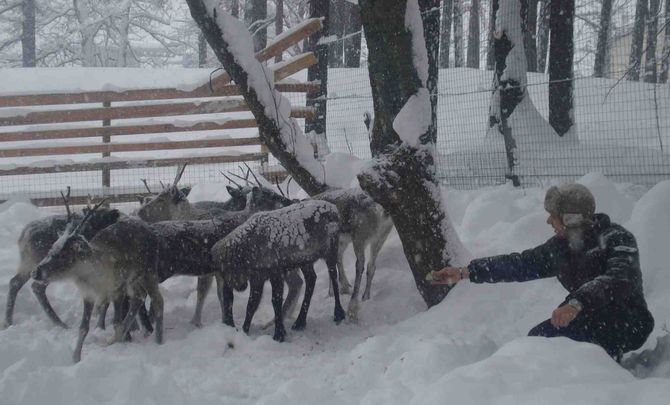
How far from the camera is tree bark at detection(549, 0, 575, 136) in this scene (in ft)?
36.8

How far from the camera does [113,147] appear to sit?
12.6m

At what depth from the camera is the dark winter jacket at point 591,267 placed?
3.82 m

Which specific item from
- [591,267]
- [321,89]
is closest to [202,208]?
[321,89]

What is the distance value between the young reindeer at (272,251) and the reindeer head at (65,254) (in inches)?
45.2

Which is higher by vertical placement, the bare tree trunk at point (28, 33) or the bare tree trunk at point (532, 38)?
the bare tree trunk at point (28, 33)

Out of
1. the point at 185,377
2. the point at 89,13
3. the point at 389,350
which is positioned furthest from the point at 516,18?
the point at 89,13

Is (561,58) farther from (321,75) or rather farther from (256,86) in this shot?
(256,86)

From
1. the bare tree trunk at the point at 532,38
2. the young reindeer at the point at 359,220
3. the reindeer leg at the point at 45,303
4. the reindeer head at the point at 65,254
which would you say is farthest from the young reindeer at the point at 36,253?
the bare tree trunk at the point at 532,38

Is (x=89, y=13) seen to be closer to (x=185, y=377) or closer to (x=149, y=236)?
(x=149, y=236)

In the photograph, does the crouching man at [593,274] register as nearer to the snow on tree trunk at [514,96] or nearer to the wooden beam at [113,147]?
the snow on tree trunk at [514,96]

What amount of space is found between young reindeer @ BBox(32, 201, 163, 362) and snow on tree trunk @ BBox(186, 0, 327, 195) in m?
1.88

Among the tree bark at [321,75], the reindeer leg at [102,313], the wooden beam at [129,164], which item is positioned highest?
the tree bark at [321,75]

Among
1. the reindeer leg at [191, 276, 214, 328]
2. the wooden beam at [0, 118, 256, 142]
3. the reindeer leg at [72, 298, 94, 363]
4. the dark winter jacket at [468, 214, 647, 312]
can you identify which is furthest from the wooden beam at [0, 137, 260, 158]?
the dark winter jacket at [468, 214, 647, 312]

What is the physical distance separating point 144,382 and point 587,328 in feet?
8.66
